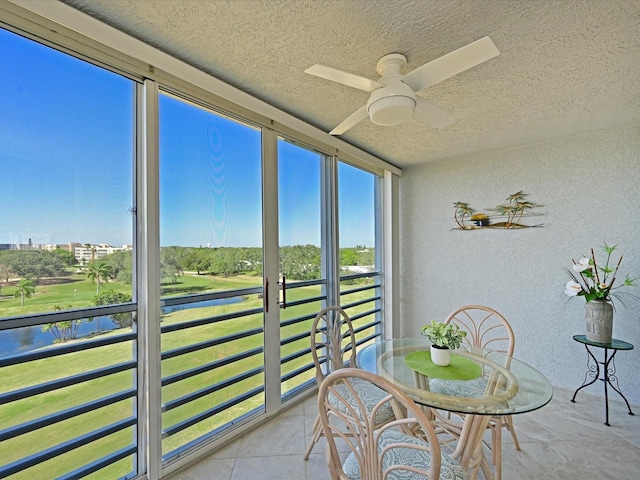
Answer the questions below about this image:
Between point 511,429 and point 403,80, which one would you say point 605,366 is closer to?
point 511,429

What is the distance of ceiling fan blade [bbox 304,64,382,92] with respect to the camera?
1.38 m

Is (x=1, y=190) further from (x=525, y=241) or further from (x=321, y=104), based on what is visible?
(x=525, y=241)

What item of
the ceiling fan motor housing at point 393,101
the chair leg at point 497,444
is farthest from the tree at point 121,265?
the chair leg at point 497,444

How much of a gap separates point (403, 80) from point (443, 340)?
1.34 m

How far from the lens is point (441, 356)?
1654 mm

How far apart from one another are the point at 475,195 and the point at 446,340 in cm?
237

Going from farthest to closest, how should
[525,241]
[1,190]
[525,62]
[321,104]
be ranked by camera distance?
[525,241] → [321,104] → [525,62] → [1,190]

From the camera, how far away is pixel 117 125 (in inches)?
65.0

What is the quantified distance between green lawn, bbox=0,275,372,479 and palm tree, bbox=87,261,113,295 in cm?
3

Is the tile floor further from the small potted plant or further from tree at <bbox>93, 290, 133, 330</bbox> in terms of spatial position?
tree at <bbox>93, 290, 133, 330</bbox>

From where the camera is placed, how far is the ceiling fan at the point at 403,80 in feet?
4.16

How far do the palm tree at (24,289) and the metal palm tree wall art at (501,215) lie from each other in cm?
366

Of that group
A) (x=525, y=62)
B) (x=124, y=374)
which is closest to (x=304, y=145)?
(x=525, y=62)

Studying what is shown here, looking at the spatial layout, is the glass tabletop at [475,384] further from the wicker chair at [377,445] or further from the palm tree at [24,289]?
the palm tree at [24,289]
